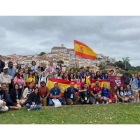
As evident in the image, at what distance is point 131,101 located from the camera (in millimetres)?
11469

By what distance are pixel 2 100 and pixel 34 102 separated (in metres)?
1.61

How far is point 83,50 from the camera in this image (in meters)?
14.4

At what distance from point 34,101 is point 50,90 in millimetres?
1351

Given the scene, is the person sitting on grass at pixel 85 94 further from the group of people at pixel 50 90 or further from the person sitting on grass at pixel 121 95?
the person sitting on grass at pixel 121 95

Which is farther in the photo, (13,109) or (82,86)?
(82,86)

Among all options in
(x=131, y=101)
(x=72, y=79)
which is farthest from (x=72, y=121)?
(x=131, y=101)

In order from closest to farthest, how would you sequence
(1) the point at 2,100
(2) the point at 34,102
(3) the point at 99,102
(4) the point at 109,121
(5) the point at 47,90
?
(4) the point at 109,121 → (1) the point at 2,100 → (2) the point at 34,102 → (5) the point at 47,90 → (3) the point at 99,102

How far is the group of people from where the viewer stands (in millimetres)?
9367

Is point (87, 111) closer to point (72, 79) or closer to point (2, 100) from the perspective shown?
point (72, 79)

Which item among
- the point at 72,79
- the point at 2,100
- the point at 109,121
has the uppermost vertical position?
the point at 72,79

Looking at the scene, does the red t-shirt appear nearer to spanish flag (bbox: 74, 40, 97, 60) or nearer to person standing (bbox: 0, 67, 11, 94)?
spanish flag (bbox: 74, 40, 97, 60)

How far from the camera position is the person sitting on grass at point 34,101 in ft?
29.8

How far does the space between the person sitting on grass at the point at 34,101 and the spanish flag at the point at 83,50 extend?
603cm

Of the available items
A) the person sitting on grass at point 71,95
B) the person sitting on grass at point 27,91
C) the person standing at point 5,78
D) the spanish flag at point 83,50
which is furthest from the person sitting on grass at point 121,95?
the person standing at point 5,78
